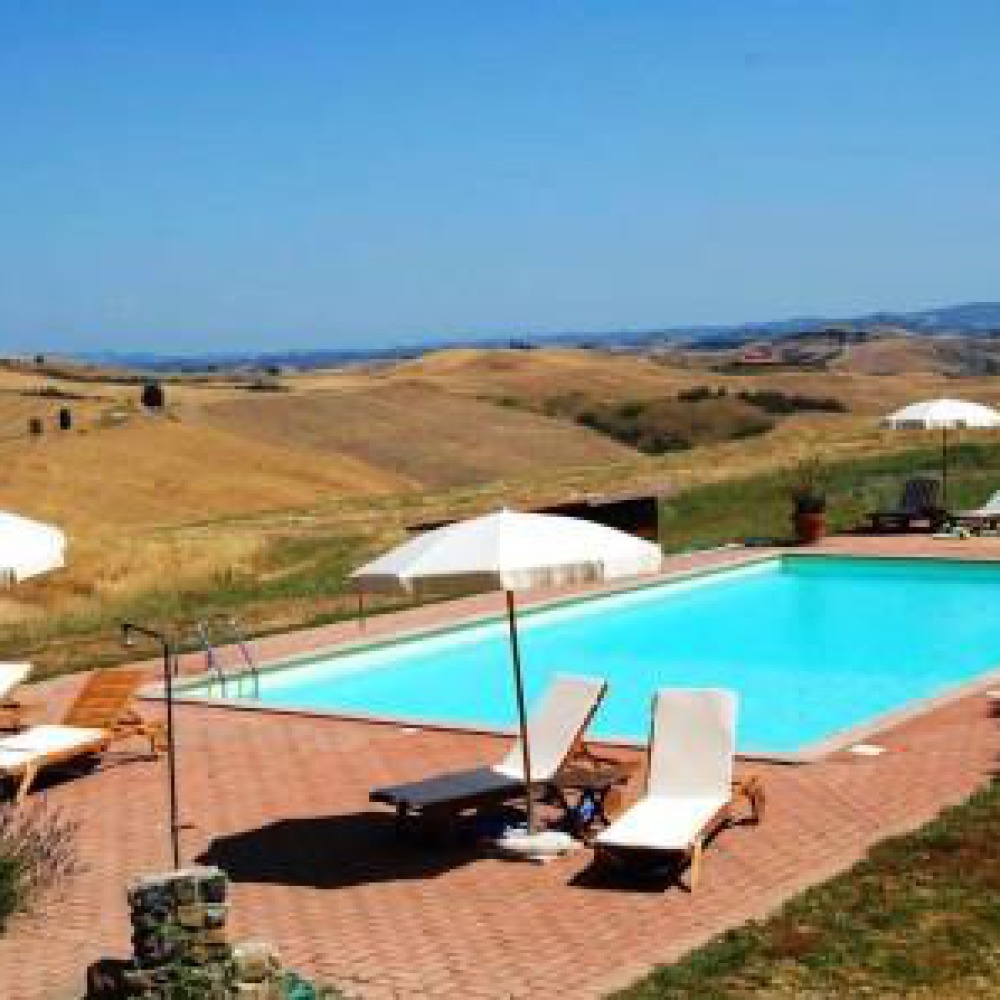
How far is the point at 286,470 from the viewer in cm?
6184

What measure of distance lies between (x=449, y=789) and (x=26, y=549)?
3610mm

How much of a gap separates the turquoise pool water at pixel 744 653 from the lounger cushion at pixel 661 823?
4.18m

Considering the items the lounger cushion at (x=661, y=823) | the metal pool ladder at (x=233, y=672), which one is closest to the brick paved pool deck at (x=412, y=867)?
the lounger cushion at (x=661, y=823)

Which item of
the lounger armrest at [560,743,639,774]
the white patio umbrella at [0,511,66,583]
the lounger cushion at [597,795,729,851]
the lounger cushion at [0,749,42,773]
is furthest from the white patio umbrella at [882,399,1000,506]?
the lounger cushion at [0,749,42,773]

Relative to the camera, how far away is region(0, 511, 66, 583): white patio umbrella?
38.2 feet

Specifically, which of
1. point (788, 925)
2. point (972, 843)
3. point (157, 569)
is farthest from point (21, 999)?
point (157, 569)

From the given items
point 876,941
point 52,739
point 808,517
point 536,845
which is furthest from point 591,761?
point 808,517

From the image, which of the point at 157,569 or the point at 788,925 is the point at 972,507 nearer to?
the point at 157,569

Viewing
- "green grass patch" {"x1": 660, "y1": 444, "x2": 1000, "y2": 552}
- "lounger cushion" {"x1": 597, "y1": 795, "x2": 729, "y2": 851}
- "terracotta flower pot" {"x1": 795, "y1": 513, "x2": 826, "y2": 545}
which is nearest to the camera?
"lounger cushion" {"x1": 597, "y1": 795, "x2": 729, "y2": 851}

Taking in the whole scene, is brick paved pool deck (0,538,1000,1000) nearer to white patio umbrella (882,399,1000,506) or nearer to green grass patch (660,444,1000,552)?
white patio umbrella (882,399,1000,506)

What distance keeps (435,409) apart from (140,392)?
20.4 meters

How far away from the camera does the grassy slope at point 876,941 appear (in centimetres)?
758

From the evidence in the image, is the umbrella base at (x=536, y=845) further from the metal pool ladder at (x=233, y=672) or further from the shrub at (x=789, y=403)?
the shrub at (x=789, y=403)

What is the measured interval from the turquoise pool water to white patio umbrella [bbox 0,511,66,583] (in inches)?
155
